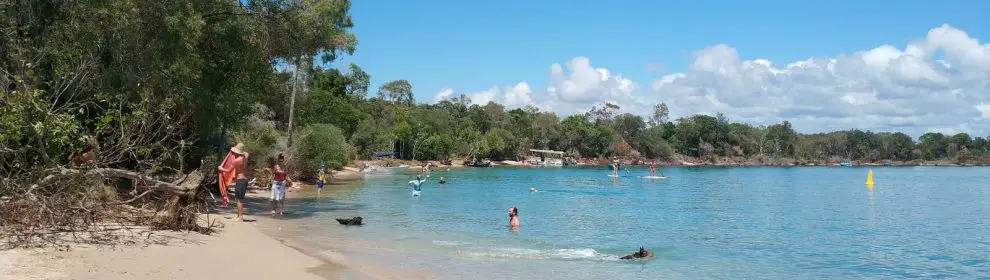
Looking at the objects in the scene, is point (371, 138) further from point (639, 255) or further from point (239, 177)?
point (639, 255)

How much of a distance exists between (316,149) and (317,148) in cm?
9

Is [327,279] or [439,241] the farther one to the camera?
[439,241]

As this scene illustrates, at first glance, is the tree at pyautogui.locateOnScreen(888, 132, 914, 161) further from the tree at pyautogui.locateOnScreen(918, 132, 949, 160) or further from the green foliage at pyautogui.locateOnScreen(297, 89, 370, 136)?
the green foliage at pyautogui.locateOnScreen(297, 89, 370, 136)

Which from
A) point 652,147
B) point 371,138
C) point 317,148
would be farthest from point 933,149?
point 317,148

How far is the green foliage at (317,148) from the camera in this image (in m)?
42.1

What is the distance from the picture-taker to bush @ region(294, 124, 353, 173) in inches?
1654

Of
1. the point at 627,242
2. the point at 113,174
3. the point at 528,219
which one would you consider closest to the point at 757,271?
the point at 627,242

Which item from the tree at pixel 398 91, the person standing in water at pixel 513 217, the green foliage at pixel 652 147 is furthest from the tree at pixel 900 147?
the person standing in water at pixel 513 217

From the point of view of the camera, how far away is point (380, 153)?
95188mm

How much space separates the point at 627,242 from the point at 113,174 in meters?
12.9

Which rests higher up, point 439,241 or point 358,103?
point 358,103

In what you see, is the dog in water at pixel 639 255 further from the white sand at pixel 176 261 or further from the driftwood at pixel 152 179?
the driftwood at pixel 152 179

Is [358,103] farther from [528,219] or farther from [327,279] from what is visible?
[327,279]

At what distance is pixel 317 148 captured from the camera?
43.2m
